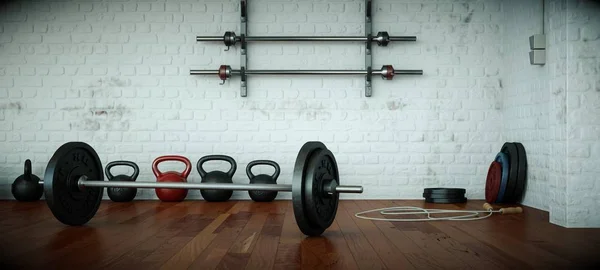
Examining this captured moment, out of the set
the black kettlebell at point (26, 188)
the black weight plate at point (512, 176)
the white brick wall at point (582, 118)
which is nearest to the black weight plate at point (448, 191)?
the black weight plate at point (512, 176)

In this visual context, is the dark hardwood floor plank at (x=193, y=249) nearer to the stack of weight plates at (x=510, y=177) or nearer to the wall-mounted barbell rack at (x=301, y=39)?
the wall-mounted barbell rack at (x=301, y=39)

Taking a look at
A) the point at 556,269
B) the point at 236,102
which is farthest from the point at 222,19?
the point at 556,269

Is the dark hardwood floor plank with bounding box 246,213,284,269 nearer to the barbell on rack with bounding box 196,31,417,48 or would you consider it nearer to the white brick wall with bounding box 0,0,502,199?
the white brick wall with bounding box 0,0,502,199

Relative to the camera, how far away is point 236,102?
15.3 feet

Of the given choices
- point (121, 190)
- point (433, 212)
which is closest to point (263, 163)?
point (121, 190)

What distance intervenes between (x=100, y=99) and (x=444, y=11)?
10.2 feet

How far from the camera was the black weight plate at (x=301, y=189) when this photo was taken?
2424 mm

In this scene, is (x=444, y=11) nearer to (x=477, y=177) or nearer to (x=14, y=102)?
(x=477, y=177)

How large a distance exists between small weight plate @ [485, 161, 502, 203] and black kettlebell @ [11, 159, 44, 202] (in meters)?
3.65

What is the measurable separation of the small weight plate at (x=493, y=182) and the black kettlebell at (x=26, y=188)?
3.65m

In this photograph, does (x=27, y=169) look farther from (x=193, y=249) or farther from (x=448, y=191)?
(x=448, y=191)

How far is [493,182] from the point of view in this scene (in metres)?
4.23

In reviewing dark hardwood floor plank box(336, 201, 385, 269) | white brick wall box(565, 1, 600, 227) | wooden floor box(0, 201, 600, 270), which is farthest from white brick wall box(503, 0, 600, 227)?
dark hardwood floor plank box(336, 201, 385, 269)

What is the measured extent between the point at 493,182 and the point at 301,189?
2366mm
